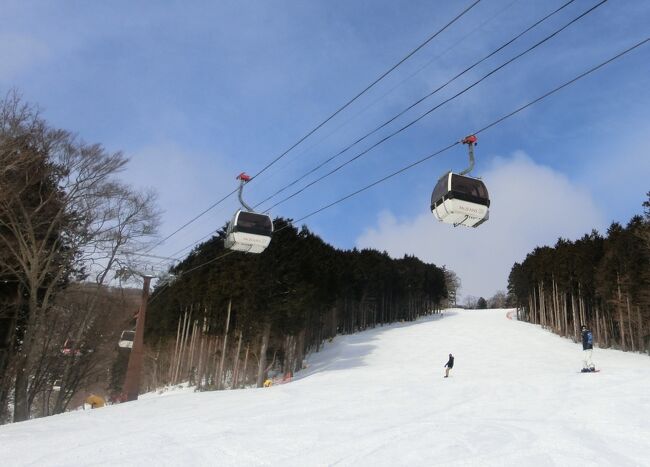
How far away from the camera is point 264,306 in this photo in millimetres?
29969

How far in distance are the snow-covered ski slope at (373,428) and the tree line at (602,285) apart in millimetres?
18743

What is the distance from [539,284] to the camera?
58.6 meters

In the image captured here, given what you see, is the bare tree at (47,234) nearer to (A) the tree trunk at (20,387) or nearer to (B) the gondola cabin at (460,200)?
(A) the tree trunk at (20,387)

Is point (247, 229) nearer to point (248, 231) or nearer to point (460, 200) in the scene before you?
point (248, 231)

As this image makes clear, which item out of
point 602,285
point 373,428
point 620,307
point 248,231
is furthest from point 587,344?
point 602,285

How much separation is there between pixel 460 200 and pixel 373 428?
496 centimetres

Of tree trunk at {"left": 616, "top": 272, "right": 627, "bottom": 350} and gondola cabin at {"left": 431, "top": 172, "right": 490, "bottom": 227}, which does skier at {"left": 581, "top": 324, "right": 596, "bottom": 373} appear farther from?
tree trunk at {"left": 616, "top": 272, "right": 627, "bottom": 350}

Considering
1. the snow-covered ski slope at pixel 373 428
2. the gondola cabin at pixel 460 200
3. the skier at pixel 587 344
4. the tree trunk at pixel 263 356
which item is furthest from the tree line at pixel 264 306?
the skier at pixel 587 344

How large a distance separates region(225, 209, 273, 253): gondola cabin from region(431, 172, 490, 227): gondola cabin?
529 cm

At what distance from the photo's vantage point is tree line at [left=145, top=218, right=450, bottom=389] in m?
30.3

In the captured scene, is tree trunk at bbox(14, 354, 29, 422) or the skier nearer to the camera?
tree trunk at bbox(14, 354, 29, 422)

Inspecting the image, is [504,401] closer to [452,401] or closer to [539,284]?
[452,401]

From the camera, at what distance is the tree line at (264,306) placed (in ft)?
99.6

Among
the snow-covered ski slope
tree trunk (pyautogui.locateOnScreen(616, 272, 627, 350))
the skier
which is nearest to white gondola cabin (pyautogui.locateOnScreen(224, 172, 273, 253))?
the snow-covered ski slope
